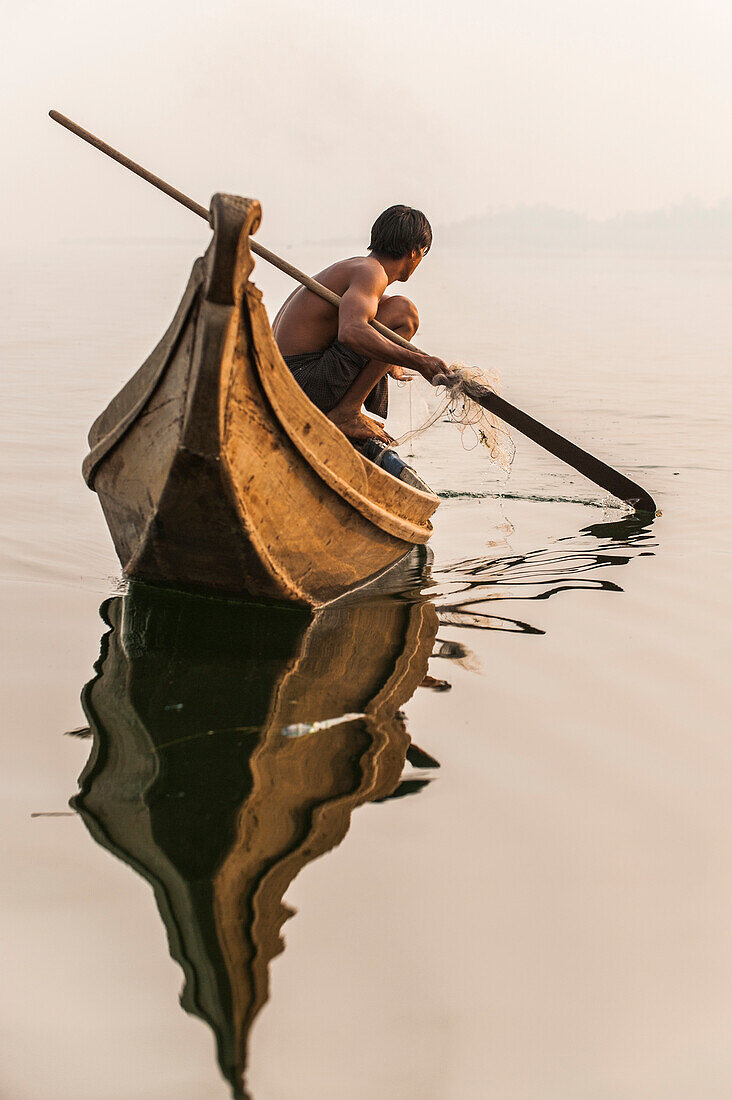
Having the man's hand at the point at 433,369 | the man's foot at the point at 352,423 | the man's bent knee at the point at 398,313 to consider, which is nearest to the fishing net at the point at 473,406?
the man's hand at the point at 433,369

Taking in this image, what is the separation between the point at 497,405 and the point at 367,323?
2.84 ft

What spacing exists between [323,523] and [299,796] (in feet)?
4.87

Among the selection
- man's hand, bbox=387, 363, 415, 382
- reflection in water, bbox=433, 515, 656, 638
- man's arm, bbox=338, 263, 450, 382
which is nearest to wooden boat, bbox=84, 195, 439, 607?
reflection in water, bbox=433, 515, 656, 638

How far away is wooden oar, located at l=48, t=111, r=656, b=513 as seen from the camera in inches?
172

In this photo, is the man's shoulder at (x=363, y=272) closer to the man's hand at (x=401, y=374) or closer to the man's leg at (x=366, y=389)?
the man's leg at (x=366, y=389)

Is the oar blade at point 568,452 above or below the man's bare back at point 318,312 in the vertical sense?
below

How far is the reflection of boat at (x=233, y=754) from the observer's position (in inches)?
77.6

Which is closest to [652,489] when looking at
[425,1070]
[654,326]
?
[425,1070]

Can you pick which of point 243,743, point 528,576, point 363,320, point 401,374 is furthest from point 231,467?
point 401,374

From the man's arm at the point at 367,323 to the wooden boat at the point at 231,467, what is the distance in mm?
620

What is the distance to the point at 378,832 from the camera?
2387 mm

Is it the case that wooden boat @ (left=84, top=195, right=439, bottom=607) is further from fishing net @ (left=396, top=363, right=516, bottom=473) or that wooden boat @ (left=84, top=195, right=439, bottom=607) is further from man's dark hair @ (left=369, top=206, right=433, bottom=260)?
man's dark hair @ (left=369, top=206, right=433, bottom=260)

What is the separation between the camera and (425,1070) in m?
1.71

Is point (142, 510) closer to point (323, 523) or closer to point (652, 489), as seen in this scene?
point (323, 523)
